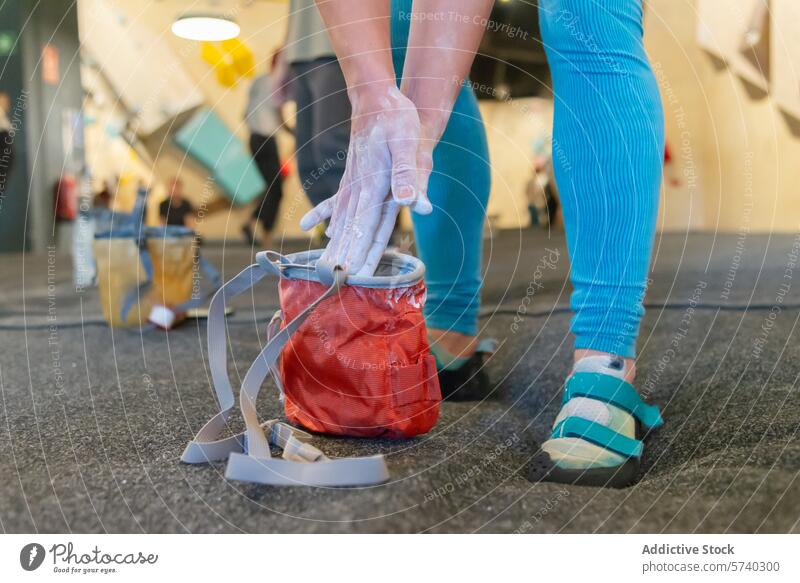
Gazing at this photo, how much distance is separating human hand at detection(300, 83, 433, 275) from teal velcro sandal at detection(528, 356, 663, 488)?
181 mm

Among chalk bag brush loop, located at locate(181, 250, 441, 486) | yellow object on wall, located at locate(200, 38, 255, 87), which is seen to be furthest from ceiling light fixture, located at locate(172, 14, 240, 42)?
chalk bag brush loop, located at locate(181, 250, 441, 486)

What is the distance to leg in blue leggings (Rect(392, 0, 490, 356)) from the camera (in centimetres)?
71

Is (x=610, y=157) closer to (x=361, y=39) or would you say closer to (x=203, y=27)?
(x=361, y=39)

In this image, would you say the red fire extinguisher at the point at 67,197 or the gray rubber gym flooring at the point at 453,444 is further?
the red fire extinguisher at the point at 67,197

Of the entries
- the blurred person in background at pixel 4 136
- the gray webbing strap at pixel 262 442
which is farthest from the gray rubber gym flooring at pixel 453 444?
the blurred person in background at pixel 4 136

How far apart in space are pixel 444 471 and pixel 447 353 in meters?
0.25

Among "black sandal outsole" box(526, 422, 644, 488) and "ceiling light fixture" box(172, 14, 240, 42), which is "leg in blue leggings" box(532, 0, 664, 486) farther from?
"ceiling light fixture" box(172, 14, 240, 42)

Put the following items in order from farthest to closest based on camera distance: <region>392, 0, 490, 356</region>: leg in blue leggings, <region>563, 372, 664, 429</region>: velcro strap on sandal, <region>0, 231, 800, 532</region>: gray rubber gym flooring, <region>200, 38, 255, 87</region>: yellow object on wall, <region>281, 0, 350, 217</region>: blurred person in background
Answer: <region>200, 38, 255, 87</region>: yellow object on wall, <region>281, 0, 350, 217</region>: blurred person in background, <region>392, 0, 490, 356</region>: leg in blue leggings, <region>563, 372, 664, 429</region>: velcro strap on sandal, <region>0, 231, 800, 532</region>: gray rubber gym flooring

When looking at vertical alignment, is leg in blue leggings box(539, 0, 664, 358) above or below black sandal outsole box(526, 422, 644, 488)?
above

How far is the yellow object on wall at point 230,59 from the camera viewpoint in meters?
1.69

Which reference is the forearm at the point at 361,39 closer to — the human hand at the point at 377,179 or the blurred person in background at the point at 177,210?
the human hand at the point at 377,179

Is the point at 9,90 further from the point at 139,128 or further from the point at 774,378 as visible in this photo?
the point at 774,378

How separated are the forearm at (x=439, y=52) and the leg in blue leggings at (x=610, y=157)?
0.06 meters

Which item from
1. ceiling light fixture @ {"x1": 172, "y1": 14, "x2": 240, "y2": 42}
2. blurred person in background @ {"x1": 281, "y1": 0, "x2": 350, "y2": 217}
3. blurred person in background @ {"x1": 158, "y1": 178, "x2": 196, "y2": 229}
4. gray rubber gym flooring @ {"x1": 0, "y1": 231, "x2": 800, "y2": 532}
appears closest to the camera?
gray rubber gym flooring @ {"x1": 0, "y1": 231, "x2": 800, "y2": 532}
